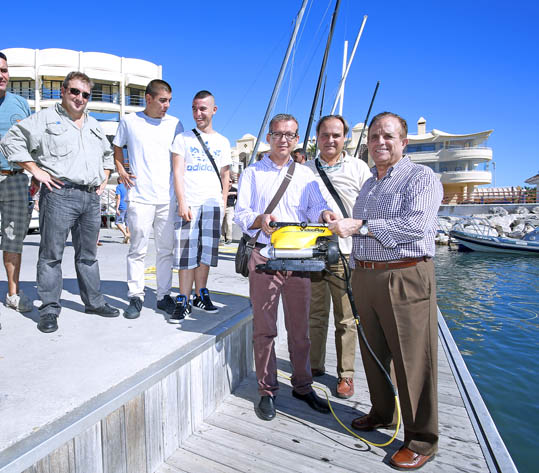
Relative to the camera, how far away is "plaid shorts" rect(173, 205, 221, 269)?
3.27 meters

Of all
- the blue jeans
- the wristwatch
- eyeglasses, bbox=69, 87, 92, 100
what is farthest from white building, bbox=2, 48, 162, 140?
the wristwatch

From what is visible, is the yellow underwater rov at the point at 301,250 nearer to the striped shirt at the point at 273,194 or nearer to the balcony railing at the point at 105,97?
the striped shirt at the point at 273,194

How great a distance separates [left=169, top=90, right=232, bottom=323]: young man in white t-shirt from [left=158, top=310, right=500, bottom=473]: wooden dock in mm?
973

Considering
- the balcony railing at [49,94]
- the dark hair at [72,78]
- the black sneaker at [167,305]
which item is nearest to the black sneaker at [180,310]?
the black sneaker at [167,305]

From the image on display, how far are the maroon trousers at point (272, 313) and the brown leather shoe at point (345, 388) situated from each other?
517 mm

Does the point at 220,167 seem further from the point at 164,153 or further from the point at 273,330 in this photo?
the point at 273,330

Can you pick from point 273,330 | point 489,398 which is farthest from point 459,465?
point 489,398

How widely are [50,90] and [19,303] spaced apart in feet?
136

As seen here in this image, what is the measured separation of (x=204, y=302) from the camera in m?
3.43

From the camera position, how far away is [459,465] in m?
2.28

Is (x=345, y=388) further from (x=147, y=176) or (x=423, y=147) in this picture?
(x=423, y=147)

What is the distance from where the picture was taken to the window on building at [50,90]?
36.5 meters

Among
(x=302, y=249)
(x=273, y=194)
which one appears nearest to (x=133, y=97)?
(x=273, y=194)

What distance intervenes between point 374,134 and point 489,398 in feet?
15.3
